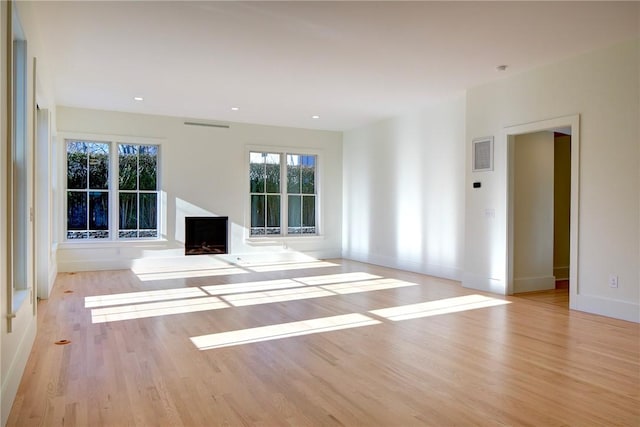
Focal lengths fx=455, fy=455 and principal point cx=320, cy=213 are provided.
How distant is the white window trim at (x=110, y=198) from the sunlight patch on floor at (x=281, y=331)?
477cm

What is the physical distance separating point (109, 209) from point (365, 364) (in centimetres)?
630

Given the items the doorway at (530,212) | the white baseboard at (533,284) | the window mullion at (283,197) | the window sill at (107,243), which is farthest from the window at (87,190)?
the white baseboard at (533,284)

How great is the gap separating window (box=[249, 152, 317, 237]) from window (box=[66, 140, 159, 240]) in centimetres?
191

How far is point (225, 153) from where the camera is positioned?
8688 mm

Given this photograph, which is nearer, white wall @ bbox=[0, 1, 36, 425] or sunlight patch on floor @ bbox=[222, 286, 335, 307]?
white wall @ bbox=[0, 1, 36, 425]

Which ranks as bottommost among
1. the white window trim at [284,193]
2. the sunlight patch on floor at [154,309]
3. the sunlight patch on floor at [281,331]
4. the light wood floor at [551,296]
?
the light wood floor at [551,296]

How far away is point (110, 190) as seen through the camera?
7887mm

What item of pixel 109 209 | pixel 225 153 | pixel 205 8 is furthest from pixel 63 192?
pixel 205 8

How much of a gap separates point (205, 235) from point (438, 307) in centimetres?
504

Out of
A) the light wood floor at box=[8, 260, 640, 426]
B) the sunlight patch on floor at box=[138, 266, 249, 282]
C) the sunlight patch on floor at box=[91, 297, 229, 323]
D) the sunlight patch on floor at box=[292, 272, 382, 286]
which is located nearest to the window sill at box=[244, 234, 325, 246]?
the sunlight patch on floor at box=[138, 266, 249, 282]

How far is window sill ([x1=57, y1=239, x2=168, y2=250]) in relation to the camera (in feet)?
24.6

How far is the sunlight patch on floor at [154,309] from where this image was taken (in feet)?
14.6

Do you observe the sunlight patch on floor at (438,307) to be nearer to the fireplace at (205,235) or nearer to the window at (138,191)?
the fireplace at (205,235)

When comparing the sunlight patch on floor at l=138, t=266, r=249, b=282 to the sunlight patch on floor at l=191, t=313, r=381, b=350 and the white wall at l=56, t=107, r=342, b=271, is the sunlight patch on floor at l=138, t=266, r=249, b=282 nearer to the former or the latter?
the white wall at l=56, t=107, r=342, b=271
